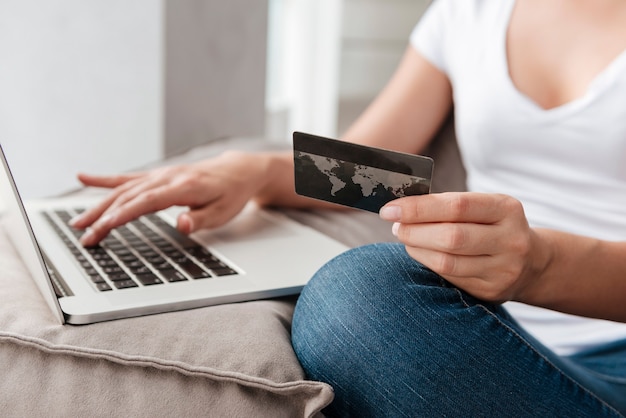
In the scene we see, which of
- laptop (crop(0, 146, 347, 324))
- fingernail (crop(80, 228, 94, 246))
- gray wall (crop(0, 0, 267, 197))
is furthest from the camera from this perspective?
gray wall (crop(0, 0, 267, 197))

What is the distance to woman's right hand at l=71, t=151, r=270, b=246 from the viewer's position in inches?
32.8

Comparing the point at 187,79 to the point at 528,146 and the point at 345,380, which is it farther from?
the point at 345,380

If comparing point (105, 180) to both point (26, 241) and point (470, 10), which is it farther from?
point (470, 10)

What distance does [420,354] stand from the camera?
589mm

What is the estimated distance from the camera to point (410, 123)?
3.75 ft

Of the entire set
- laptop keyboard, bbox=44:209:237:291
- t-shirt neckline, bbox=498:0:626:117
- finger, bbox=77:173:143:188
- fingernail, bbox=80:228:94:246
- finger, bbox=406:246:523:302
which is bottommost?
laptop keyboard, bbox=44:209:237:291

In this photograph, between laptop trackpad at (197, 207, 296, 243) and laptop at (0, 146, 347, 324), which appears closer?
laptop at (0, 146, 347, 324)

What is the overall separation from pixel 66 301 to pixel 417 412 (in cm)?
30

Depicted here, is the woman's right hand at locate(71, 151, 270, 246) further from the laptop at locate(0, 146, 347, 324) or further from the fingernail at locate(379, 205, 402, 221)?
the fingernail at locate(379, 205, 402, 221)

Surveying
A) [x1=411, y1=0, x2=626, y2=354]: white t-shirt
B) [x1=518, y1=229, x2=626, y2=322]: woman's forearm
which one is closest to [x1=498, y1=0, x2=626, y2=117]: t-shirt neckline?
[x1=411, y1=0, x2=626, y2=354]: white t-shirt

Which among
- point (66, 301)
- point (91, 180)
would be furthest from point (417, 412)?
point (91, 180)

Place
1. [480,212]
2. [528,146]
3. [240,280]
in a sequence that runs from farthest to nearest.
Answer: [528,146] → [240,280] → [480,212]

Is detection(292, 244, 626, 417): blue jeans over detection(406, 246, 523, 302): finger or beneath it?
beneath

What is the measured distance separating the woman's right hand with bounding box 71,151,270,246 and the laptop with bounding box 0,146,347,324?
0.02 metres
